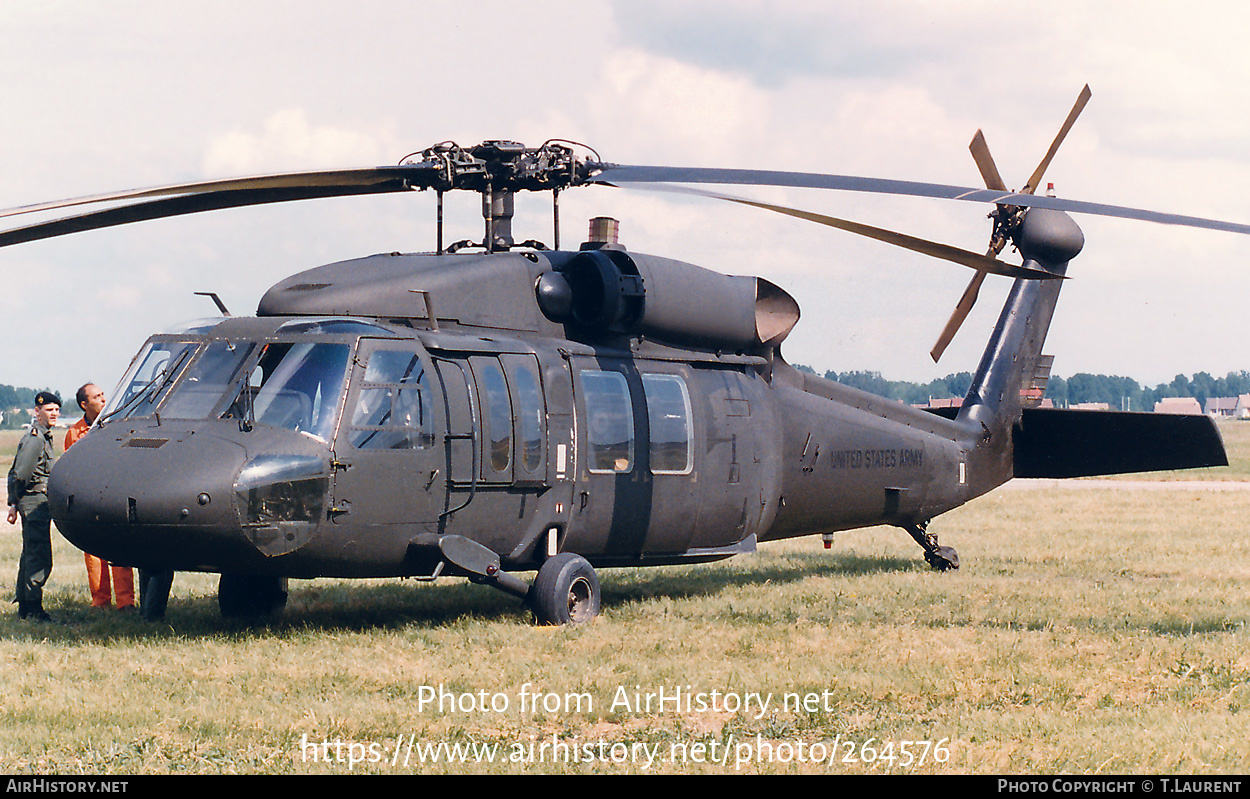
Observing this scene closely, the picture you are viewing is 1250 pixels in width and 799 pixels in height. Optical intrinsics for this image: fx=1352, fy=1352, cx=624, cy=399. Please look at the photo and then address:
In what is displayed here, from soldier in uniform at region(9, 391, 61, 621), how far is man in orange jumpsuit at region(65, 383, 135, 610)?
261 millimetres

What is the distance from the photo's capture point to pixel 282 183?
1116 cm

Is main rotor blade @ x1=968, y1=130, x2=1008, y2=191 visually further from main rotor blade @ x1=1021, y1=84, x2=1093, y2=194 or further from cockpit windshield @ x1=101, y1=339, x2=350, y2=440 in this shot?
cockpit windshield @ x1=101, y1=339, x2=350, y2=440

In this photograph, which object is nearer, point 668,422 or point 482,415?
point 482,415

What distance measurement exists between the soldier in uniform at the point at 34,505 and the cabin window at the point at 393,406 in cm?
346

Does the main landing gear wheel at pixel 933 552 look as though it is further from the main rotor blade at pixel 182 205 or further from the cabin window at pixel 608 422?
the main rotor blade at pixel 182 205

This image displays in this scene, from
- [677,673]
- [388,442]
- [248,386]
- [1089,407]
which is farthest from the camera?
[1089,407]

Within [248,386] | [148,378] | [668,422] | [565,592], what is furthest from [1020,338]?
[148,378]

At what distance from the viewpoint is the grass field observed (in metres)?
7.05

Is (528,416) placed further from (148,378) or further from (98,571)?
(98,571)

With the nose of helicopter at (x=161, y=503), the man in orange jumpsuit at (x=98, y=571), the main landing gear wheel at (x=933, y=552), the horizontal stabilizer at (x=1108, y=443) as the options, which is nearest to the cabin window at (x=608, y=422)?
the nose of helicopter at (x=161, y=503)

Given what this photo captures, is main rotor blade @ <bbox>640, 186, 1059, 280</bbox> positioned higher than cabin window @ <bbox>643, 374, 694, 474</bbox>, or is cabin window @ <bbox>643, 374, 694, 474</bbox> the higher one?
main rotor blade @ <bbox>640, 186, 1059, 280</bbox>

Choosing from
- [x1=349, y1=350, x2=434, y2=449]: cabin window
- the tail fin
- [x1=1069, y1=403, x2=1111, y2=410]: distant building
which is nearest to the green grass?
[x1=349, y1=350, x2=434, y2=449]: cabin window

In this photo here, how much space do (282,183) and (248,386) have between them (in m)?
1.86

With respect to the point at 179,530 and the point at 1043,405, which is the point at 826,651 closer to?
the point at 179,530
